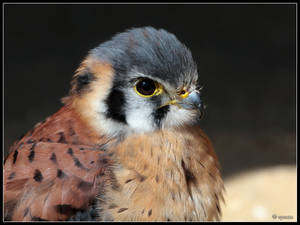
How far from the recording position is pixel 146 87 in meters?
2.09

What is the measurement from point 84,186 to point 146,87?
579 mm

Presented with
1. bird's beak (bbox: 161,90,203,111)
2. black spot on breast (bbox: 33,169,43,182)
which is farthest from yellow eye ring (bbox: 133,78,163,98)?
black spot on breast (bbox: 33,169,43,182)

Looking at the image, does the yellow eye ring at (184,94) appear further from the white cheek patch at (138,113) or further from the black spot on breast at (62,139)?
the black spot on breast at (62,139)

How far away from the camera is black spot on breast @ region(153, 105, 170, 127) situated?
2.15 m

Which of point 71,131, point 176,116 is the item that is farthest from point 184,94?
point 71,131

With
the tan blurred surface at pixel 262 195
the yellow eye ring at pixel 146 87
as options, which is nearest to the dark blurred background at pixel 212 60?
the tan blurred surface at pixel 262 195

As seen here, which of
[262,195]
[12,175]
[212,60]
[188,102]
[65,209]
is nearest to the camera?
[65,209]

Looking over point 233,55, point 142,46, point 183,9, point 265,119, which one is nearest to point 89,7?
point 183,9

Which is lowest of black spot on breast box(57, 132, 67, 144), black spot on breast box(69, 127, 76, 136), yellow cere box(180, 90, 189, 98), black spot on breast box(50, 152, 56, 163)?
black spot on breast box(50, 152, 56, 163)

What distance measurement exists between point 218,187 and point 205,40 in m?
4.02

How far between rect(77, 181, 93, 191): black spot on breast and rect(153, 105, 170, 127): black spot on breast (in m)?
0.47

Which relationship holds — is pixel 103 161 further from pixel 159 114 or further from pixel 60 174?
pixel 159 114

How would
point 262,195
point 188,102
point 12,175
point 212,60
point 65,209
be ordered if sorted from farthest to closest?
point 212,60, point 262,195, point 188,102, point 12,175, point 65,209

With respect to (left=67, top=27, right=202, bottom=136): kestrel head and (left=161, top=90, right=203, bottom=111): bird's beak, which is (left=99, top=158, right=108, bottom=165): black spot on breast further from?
(left=161, top=90, right=203, bottom=111): bird's beak
